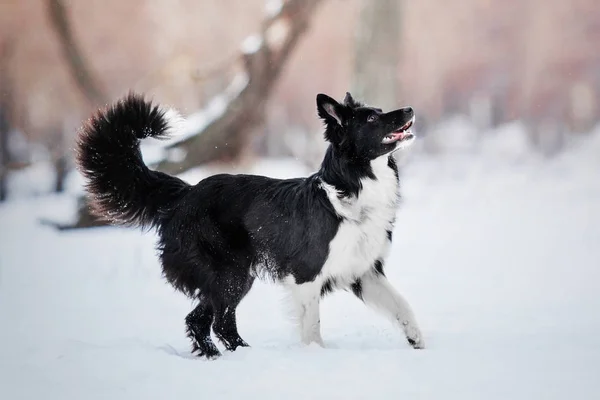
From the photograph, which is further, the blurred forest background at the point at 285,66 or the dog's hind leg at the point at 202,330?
the blurred forest background at the point at 285,66

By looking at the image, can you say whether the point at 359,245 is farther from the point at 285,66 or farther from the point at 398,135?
the point at 285,66

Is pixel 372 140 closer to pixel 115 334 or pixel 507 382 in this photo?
pixel 507 382

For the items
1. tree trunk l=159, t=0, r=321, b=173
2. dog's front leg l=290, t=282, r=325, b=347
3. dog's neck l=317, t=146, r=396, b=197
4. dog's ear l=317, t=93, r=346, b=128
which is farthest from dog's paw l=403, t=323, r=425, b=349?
tree trunk l=159, t=0, r=321, b=173

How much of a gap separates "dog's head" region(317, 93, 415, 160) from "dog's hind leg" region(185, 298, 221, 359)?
4.30 ft

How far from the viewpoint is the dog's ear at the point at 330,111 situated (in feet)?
14.2

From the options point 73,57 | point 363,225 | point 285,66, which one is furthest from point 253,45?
point 363,225

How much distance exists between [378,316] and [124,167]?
2255mm

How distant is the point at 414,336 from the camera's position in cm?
438

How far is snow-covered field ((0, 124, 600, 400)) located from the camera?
11.3 ft

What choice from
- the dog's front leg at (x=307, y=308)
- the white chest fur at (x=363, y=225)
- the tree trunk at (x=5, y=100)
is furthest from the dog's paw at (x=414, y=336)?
the tree trunk at (x=5, y=100)

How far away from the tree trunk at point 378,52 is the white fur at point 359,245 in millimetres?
5241

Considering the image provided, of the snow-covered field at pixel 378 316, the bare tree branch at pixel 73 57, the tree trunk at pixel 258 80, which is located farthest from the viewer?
the bare tree branch at pixel 73 57

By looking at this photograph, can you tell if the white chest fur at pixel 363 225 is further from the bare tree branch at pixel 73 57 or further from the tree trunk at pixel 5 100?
the tree trunk at pixel 5 100

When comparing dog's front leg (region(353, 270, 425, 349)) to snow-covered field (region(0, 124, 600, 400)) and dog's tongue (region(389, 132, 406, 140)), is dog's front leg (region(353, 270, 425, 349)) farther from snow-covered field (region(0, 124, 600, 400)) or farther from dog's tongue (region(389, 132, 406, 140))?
dog's tongue (region(389, 132, 406, 140))
